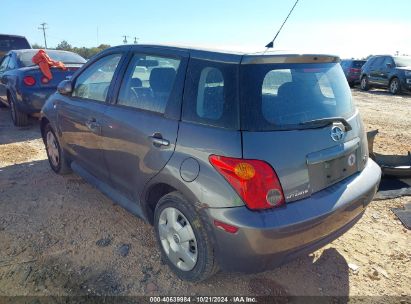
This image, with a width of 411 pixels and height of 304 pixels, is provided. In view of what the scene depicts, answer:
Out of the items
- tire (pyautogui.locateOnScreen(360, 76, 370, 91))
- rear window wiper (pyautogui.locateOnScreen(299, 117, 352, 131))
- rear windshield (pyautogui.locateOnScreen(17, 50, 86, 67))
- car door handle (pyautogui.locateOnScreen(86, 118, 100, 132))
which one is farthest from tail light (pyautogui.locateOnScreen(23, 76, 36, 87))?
tire (pyautogui.locateOnScreen(360, 76, 370, 91))

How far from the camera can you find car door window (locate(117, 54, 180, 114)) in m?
2.74

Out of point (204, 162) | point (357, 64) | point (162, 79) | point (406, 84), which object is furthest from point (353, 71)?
point (204, 162)

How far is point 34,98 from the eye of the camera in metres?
6.65

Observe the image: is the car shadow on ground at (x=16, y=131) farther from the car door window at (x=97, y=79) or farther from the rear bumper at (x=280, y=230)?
the rear bumper at (x=280, y=230)

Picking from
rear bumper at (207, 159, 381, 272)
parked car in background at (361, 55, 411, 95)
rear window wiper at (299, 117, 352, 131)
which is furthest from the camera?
parked car in background at (361, 55, 411, 95)

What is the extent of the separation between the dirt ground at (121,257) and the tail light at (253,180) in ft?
2.88

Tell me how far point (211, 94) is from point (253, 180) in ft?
2.14

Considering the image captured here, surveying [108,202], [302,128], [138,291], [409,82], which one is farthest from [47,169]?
[409,82]

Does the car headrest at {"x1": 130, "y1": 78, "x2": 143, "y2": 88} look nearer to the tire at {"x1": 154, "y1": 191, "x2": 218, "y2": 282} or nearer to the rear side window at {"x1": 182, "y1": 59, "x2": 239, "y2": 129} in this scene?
the rear side window at {"x1": 182, "y1": 59, "x2": 239, "y2": 129}

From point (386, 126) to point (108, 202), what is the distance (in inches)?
264

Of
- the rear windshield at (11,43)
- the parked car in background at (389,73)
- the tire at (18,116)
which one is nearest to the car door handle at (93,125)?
the tire at (18,116)

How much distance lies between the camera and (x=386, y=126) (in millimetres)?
8102

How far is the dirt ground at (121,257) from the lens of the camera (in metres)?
2.68

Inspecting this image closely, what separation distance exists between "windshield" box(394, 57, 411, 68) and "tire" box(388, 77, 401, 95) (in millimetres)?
648
